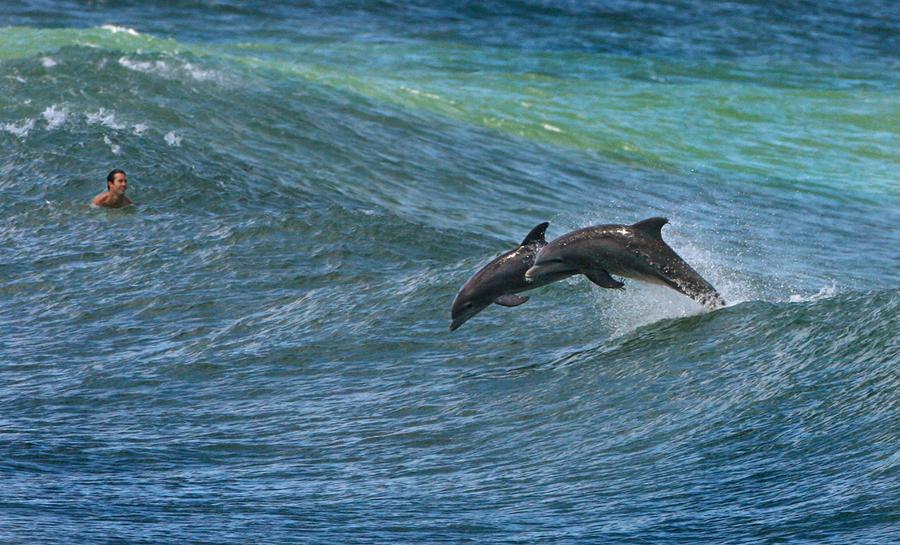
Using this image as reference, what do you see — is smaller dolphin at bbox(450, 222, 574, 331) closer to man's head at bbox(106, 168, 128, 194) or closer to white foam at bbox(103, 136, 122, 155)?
man's head at bbox(106, 168, 128, 194)

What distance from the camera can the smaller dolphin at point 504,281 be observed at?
11.0 metres

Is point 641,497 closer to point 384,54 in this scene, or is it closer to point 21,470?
point 21,470

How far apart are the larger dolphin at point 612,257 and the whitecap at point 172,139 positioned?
29.7 feet

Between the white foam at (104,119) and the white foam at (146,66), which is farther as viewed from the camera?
the white foam at (146,66)

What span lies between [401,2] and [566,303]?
2440 centimetres

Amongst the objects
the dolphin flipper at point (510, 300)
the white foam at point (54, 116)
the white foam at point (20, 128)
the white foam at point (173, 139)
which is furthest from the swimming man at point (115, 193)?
the dolphin flipper at point (510, 300)

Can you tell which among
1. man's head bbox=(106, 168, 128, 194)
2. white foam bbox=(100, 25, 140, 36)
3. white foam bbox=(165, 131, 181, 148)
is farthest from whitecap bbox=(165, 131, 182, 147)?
white foam bbox=(100, 25, 140, 36)

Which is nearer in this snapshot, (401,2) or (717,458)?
(717,458)

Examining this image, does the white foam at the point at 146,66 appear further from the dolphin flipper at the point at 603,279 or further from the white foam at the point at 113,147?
the dolphin flipper at the point at 603,279

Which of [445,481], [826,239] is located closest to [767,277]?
[826,239]

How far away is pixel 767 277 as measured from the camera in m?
15.3

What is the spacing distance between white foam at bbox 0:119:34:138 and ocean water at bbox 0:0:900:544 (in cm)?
8

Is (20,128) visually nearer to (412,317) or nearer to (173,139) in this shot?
(173,139)

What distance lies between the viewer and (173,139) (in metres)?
19.0
